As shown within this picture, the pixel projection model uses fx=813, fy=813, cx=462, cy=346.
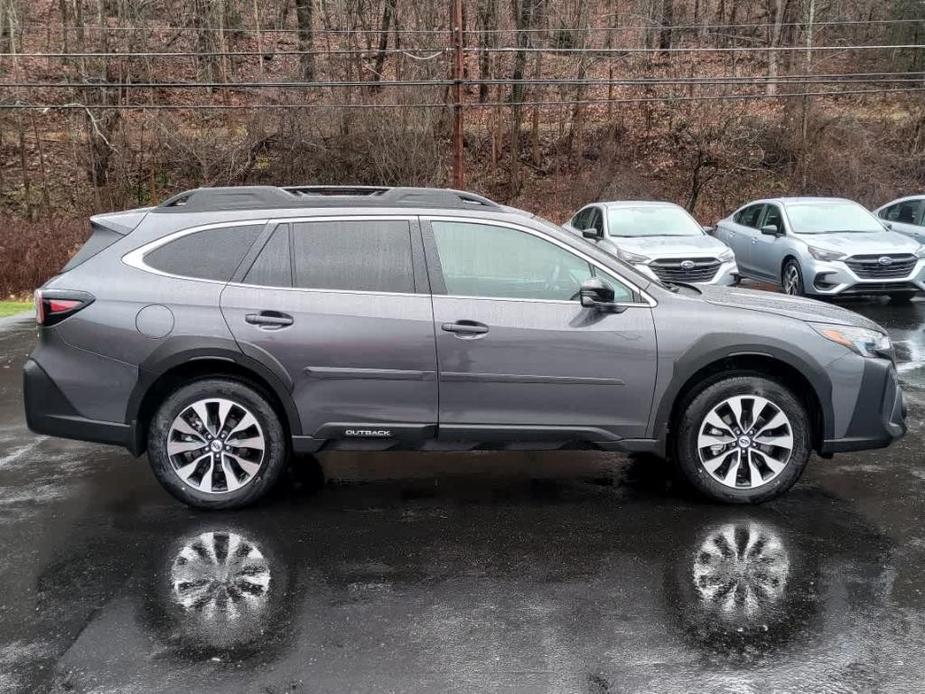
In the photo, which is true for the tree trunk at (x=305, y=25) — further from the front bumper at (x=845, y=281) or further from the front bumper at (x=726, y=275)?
the front bumper at (x=845, y=281)

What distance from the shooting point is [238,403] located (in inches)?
183

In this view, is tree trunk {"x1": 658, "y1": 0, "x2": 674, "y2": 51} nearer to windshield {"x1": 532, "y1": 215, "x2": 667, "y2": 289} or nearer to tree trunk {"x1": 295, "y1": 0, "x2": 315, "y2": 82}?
tree trunk {"x1": 295, "y1": 0, "x2": 315, "y2": 82}

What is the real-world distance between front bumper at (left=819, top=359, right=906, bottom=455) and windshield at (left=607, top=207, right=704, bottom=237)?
816 centimetres

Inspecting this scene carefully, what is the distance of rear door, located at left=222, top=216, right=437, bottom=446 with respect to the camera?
4.59 m

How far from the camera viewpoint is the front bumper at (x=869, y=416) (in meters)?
4.69

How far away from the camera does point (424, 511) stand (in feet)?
15.5

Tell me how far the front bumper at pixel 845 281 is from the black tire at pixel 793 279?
0.24 m

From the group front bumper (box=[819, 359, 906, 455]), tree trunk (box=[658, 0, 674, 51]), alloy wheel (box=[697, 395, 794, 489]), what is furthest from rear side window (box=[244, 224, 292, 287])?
tree trunk (box=[658, 0, 674, 51])

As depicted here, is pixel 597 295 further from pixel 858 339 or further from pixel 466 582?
pixel 466 582

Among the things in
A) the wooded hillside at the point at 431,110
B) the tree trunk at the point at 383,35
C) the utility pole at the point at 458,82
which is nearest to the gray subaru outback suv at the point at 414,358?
the utility pole at the point at 458,82

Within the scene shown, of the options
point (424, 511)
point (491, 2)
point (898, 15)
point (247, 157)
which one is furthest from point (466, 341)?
point (898, 15)

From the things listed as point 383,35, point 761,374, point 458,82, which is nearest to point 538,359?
point 761,374

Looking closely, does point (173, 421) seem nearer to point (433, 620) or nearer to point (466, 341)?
point (466, 341)

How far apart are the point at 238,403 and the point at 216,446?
0.28m
